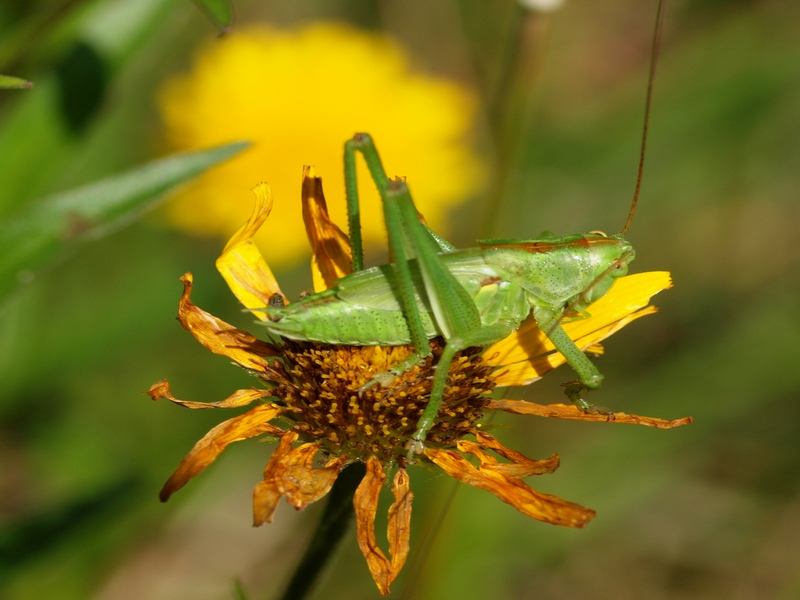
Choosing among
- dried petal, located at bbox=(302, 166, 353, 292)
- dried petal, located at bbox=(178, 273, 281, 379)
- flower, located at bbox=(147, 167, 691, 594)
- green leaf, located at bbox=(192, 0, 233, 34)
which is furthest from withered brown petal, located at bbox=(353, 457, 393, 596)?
green leaf, located at bbox=(192, 0, 233, 34)

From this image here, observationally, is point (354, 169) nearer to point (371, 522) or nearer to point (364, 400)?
point (364, 400)

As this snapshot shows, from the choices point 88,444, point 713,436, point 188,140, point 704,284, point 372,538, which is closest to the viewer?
point 372,538

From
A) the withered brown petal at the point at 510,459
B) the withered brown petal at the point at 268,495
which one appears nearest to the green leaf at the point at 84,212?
the withered brown petal at the point at 268,495

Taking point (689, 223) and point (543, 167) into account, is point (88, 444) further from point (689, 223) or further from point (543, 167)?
point (689, 223)

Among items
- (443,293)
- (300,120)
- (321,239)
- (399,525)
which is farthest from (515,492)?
(300,120)

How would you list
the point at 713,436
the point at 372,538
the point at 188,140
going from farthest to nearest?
the point at 713,436 → the point at 188,140 → the point at 372,538

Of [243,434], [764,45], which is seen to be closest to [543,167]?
[764,45]
